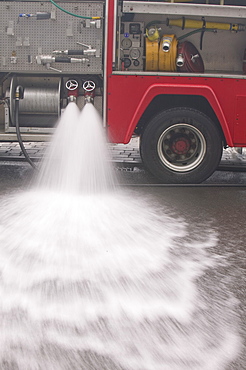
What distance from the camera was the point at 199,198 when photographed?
557 centimetres

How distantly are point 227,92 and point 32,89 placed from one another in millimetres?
2401

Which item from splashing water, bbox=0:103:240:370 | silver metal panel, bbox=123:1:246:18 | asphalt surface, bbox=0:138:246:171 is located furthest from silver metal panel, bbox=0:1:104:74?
asphalt surface, bbox=0:138:246:171

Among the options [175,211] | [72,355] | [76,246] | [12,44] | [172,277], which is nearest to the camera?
[72,355]

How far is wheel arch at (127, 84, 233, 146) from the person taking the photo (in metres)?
5.85

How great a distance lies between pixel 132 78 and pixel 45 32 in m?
1.17

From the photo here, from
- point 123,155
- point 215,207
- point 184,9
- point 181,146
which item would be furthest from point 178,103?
point 123,155

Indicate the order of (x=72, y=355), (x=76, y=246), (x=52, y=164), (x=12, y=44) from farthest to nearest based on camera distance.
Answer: (x=52, y=164)
(x=12, y=44)
(x=76, y=246)
(x=72, y=355)

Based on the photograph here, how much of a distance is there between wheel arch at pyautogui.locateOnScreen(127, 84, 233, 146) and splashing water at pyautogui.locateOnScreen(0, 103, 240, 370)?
49.5 inches

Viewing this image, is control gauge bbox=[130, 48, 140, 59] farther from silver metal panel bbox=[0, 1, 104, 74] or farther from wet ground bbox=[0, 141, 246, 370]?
wet ground bbox=[0, 141, 246, 370]

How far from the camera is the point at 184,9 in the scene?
580 cm

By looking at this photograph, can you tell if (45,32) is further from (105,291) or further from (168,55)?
(105,291)

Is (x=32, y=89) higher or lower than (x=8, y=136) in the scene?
higher

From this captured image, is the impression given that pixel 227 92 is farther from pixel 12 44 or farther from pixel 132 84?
pixel 12 44

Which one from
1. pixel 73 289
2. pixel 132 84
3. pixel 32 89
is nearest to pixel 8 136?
pixel 32 89
